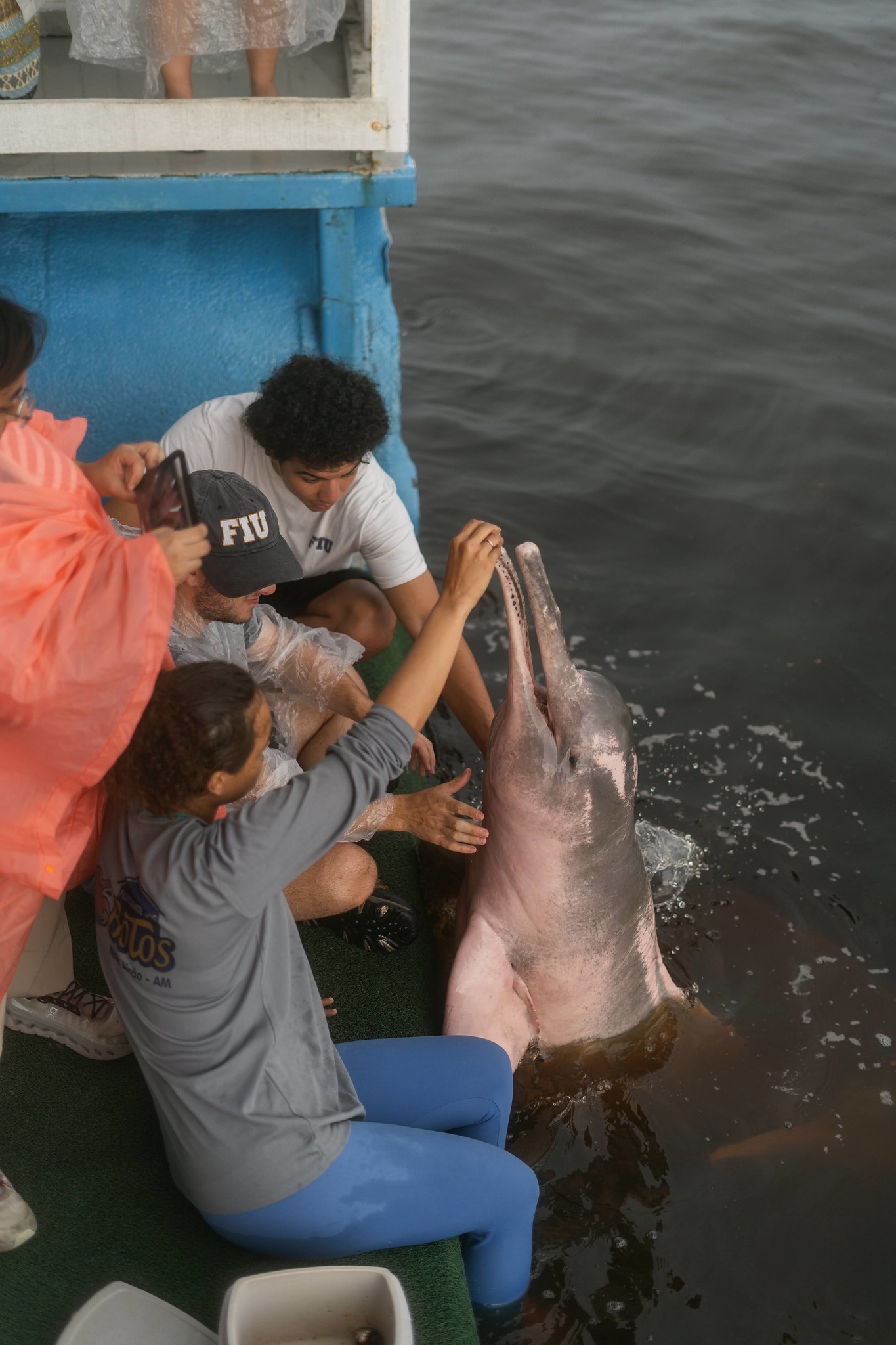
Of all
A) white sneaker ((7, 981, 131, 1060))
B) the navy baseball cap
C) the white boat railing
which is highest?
the white boat railing

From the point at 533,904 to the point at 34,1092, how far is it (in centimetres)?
153

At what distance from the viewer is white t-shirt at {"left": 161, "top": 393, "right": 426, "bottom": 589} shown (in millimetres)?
3844

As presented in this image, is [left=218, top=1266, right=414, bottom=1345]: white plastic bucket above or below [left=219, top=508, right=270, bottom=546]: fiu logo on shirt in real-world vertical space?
below

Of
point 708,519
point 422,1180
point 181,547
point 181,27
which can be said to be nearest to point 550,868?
point 422,1180

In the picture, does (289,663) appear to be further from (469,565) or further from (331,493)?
(469,565)

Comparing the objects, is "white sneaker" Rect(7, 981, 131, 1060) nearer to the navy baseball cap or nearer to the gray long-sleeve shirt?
the gray long-sleeve shirt

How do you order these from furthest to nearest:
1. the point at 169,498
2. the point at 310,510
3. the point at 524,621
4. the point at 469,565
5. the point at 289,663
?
1. the point at 310,510
2. the point at 289,663
3. the point at 524,621
4. the point at 469,565
5. the point at 169,498

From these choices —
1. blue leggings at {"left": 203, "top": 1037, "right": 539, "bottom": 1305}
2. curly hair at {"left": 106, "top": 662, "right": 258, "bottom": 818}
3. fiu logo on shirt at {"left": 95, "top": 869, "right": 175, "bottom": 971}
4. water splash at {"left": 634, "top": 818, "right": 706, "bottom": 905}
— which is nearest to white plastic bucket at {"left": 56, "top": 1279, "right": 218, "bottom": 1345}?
blue leggings at {"left": 203, "top": 1037, "right": 539, "bottom": 1305}

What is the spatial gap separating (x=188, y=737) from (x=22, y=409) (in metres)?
0.97

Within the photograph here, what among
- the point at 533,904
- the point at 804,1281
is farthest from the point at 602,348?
the point at 804,1281

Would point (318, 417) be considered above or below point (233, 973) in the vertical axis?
above

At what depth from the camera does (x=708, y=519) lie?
22.4ft

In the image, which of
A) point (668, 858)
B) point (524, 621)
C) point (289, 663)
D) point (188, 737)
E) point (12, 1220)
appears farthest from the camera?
point (668, 858)

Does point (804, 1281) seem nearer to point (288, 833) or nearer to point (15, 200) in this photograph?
point (288, 833)
